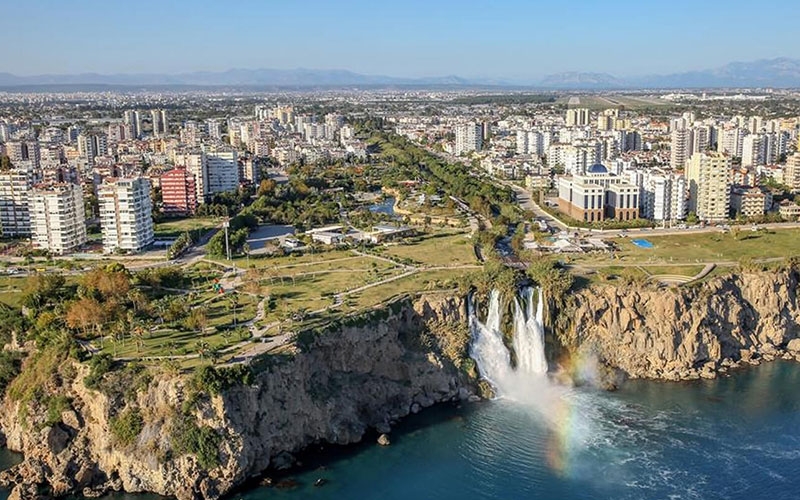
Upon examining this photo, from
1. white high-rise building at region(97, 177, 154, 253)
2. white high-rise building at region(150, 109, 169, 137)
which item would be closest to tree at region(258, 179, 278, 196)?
white high-rise building at region(97, 177, 154, 253)

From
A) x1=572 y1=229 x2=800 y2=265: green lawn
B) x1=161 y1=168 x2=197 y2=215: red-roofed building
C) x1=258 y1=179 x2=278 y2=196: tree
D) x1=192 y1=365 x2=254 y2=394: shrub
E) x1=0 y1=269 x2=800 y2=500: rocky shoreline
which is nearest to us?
x1=0 y1=269 x2=800 y2=500: rocky shoreline

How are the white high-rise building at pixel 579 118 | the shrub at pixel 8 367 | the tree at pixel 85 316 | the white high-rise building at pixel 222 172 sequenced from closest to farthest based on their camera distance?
the shrub at pixel 8 367, the tree at pixel 85 316, the white high-rise building at pixel 222 172, the white high-rise building at pixel 579 118

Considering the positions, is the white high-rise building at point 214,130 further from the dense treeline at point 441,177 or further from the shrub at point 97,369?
the shrub at point 97,369

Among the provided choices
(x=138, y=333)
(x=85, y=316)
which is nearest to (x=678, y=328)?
(x=138, y=333)

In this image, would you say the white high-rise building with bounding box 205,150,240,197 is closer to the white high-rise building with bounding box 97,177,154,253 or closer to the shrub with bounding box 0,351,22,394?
the white high-rise building with bounding box 97,177,154,253

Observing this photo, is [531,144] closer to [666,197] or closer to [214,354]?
[666,197]

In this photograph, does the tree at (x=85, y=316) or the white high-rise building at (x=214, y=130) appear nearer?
the tree at (x=85, y=316)

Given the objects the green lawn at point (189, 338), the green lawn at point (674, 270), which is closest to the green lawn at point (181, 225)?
the green lawn at point (189, 338)

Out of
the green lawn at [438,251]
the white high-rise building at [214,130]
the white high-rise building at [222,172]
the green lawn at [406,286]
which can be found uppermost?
the white high-rise building at [214,130]
